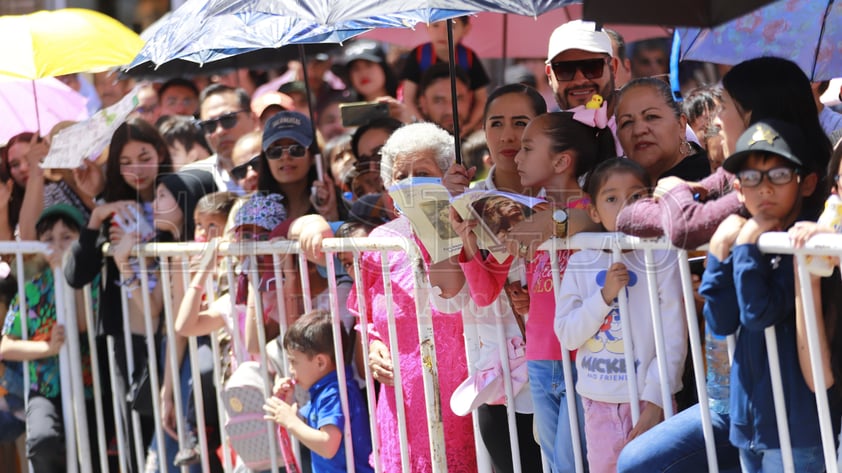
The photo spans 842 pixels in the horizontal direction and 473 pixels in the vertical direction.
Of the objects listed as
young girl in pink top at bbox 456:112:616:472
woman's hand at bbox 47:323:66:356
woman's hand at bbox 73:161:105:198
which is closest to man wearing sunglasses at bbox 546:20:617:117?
young girl in pink top at bbox 456:112:616:472

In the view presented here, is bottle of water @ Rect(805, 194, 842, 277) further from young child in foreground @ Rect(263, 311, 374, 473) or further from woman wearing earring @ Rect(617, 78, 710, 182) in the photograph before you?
young child in foreground @ Rect(263, 311, 374, 473)

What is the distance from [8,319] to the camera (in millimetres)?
6312

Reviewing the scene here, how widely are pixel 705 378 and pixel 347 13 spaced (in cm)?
168

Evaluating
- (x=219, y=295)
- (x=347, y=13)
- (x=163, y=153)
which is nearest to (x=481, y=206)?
(x=347, y=13)

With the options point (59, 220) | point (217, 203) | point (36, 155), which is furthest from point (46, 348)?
point (217, 203)

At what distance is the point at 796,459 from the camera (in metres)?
3.44

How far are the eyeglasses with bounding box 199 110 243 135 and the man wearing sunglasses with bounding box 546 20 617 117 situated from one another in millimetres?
2993

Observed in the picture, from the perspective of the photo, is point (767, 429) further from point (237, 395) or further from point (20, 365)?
point (20, 365)

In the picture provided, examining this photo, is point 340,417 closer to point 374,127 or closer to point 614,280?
point 614,280

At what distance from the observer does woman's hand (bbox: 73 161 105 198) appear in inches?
249

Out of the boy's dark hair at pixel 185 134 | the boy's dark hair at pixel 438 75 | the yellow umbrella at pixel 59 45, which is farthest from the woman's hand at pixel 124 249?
the boy's dark hair at pixel 438 75

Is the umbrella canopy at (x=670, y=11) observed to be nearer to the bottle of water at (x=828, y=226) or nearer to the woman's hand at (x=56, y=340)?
the bottle of water at (x=828, y=226)

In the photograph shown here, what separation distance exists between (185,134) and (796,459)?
4.92 meters

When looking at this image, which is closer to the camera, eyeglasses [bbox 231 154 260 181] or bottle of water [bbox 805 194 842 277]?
bottle of water [bbox 805 194 842 277]
